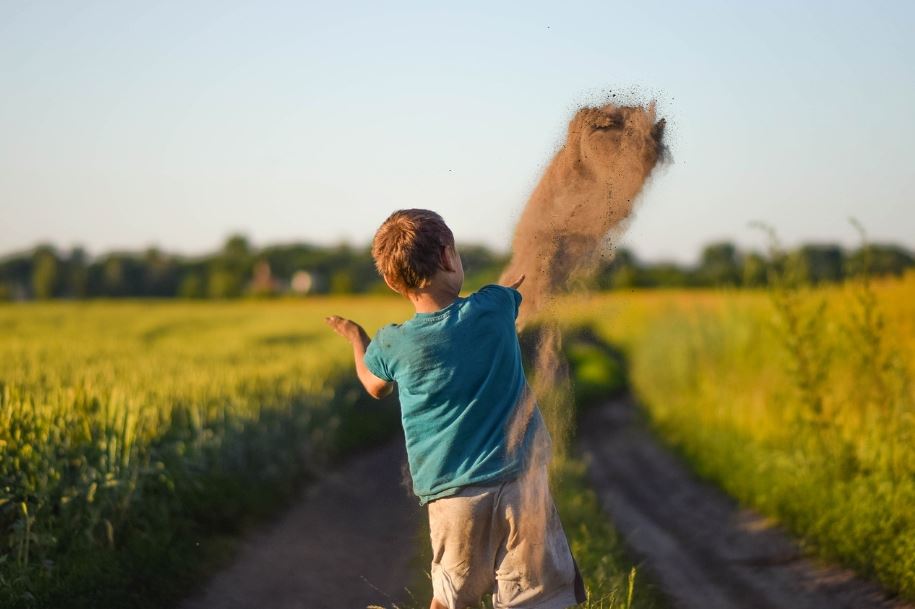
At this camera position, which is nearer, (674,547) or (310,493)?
(674,547)

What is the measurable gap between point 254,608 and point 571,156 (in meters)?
3.77

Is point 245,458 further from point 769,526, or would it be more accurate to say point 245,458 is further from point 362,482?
point 769,526

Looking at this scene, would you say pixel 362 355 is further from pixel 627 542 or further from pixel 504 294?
pixel 627 542

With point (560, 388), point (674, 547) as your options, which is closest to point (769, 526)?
point (674, 547)

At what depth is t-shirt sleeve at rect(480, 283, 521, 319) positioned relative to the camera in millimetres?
4273

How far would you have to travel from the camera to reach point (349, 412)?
14500 millimetres

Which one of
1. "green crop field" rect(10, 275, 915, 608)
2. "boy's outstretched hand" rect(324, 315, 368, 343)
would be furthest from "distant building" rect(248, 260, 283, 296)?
"boy's outstretched hand" rect(324, 315, 368, 343)

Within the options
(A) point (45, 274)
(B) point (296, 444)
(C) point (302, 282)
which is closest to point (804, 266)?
(B) point (296, 444)

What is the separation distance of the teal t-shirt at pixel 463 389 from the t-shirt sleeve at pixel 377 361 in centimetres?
13

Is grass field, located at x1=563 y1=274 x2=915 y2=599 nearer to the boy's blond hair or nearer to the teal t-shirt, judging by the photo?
the teal t-shirt

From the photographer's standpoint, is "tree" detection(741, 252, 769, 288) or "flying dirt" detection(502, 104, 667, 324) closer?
"flying dirt" detection(502, 104, 667, 324)

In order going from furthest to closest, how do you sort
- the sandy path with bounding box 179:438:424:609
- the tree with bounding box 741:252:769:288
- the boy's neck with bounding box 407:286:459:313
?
the tree with bounding box 741:252:769:288 < the sandy path with bounding box 179:438:424:609 < the boy's neck with bounding box 407:286:459:313

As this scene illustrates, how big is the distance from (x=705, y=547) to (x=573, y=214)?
17.6 ft

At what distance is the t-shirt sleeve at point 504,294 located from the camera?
4273 millimetres
